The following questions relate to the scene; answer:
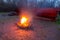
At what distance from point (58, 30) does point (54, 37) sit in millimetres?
510

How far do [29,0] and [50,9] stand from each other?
86 centimetres

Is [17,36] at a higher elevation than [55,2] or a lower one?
lower

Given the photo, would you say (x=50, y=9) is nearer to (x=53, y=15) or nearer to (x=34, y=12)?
(x=53, y=15)

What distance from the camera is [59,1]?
15.5ft

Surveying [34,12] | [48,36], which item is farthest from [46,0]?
[48,36]

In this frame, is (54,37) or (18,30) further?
(18,30)

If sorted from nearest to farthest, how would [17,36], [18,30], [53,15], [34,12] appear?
[17,36], [18,30], [53,15], [34,12]

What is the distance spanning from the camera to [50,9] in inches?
172

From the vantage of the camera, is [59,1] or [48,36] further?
[59,1]

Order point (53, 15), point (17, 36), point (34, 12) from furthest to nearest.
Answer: point (34, 12), point (53, 15), point (17, 36)

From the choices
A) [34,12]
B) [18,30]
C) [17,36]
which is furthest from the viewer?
[34,12]

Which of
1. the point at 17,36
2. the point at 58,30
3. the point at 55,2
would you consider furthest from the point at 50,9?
the point at 17,36

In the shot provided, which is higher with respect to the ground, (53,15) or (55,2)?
(55,2)

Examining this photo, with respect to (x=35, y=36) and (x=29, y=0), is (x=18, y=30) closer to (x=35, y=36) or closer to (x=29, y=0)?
(x=35, y=36)
